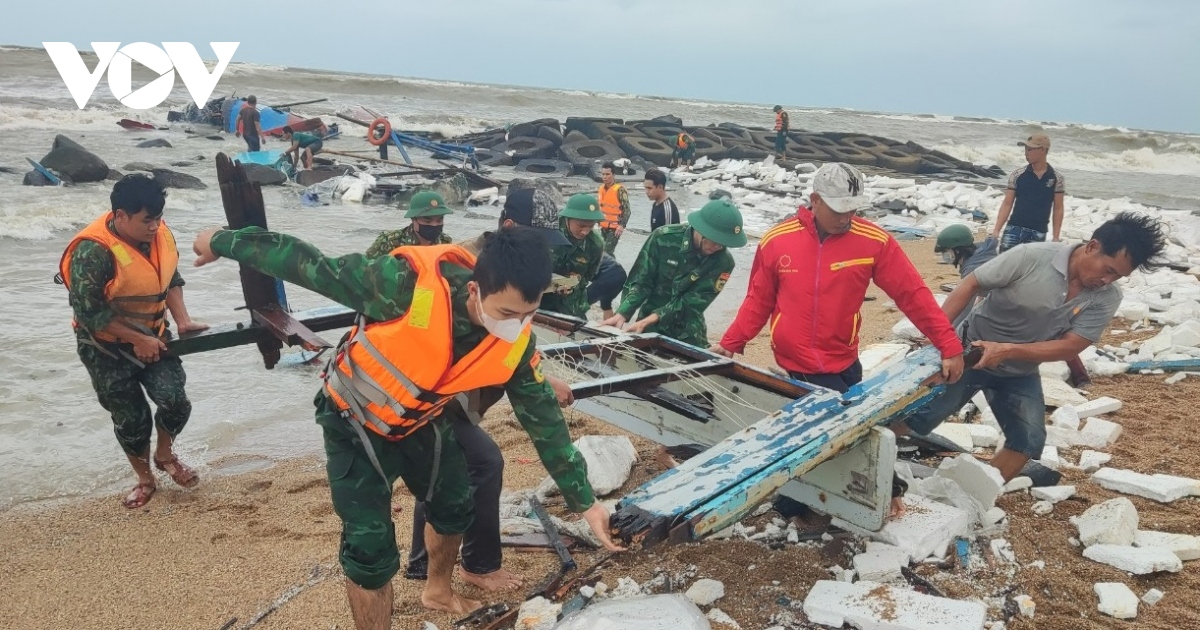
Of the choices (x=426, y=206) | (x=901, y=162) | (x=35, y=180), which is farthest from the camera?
(x=901, y=162)

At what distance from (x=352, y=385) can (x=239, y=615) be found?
1.39m

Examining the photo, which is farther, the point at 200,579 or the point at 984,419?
the point at 984,419

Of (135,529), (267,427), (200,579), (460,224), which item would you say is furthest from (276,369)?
(460,224)

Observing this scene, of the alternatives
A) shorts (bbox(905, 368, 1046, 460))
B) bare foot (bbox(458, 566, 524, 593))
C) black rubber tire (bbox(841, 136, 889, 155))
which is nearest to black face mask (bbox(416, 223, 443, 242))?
bare foot (bbox(458, 566, 524, 593))

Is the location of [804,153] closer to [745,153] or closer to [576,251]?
[745,153]

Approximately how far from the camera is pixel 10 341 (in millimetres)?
6539

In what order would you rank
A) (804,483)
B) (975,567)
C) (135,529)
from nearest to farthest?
(975,567)
(804,483)
(135,529)

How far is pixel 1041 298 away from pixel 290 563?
11.7ft

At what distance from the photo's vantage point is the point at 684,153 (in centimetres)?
2234

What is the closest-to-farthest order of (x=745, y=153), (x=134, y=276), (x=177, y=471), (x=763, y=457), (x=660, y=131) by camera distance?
(x=763, y=457)
(x=134, y=276)
(x=177, y=471)
(x=745, y=153)
(x=660, y=131)

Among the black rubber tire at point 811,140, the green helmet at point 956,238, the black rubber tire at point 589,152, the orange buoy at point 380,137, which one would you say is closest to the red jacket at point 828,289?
the green helmet at point 956,238

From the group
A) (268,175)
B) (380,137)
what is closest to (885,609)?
(268,175)

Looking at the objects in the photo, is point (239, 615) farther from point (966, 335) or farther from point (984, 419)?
point (984, 419)

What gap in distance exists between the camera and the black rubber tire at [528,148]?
21.7 metres
